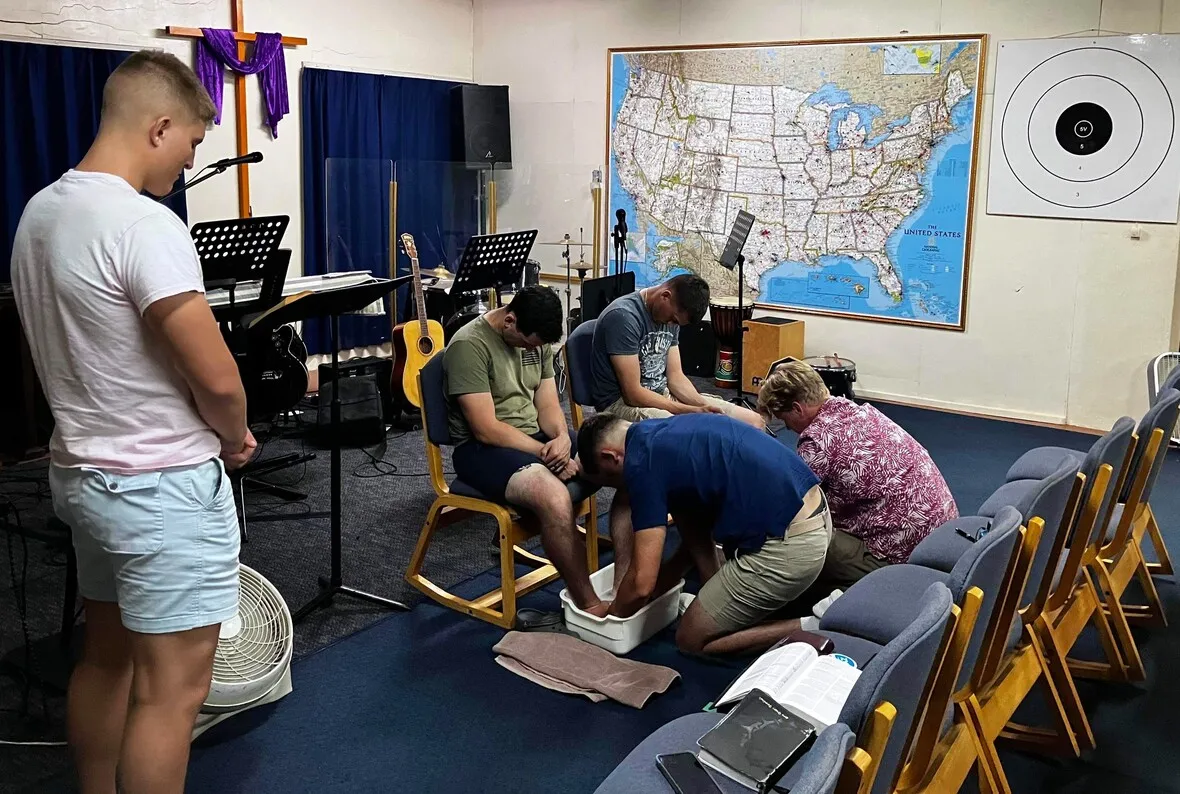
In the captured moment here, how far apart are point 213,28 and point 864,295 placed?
4.35 metres

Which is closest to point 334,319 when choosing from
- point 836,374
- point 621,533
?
point 621,533

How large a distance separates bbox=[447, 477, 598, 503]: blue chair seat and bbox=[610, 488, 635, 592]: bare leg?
149 mm

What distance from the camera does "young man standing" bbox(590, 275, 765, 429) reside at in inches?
155

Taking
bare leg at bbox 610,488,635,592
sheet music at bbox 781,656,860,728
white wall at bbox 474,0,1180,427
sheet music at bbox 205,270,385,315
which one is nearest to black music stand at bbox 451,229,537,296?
sheet music at bbox 205,270,385,315

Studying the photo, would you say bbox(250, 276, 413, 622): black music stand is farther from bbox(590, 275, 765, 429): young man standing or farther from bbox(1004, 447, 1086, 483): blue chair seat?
bbox(1004, 447, 1086, 483): blue chair seat

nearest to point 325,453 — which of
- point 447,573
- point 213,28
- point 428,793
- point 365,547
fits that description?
point 365,547

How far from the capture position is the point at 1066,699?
9.06 feet

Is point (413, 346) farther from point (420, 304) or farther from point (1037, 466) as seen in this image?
point (1037, 466)

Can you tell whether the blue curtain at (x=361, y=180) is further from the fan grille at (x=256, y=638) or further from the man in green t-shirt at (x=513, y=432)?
the fan grille at (x=256, y=638)

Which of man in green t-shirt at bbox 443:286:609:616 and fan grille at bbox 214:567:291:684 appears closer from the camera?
fan grille at bbox 214:567:291:684

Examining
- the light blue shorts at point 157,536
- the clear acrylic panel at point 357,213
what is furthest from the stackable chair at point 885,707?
the clear acrylic panel at point 357,213

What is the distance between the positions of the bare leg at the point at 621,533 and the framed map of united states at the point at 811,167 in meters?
3.66

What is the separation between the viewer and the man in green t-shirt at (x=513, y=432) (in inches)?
130

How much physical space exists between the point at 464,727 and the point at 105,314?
1.56 metres
